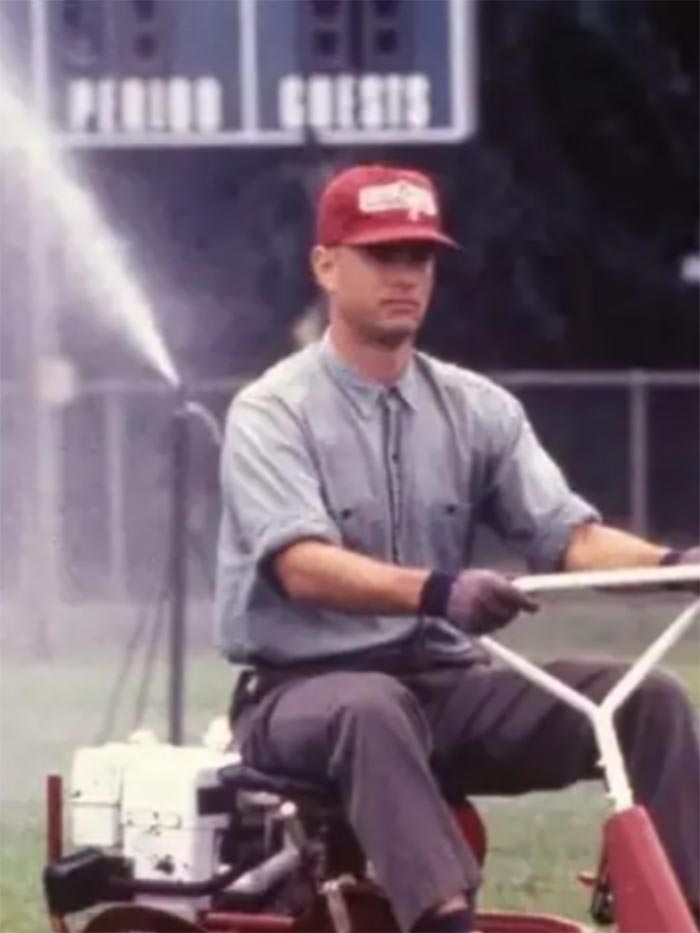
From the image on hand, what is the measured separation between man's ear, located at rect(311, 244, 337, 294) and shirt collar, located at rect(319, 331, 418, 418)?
10 centimetres

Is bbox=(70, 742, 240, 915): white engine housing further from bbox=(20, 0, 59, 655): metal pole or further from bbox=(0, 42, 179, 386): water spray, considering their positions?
bbox=(20, 0, 59, 655): metal pole

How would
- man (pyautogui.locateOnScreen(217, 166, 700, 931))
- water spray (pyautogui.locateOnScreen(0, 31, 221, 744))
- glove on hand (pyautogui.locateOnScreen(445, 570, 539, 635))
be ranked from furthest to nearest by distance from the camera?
water spray (pyautogui.locateOnScreen(0, 31, 221, 744)), man (pyautogui.locateOnScreen(217, 166, 700, 931)), glove on hand (pyautogui.locateOnScreen(445, 570, 539, 635))

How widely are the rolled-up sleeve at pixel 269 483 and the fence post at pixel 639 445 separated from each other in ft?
40.8

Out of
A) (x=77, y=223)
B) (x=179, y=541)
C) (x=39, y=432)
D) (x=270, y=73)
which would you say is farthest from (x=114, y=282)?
(x=179, y=541)

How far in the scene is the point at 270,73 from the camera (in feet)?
49.7

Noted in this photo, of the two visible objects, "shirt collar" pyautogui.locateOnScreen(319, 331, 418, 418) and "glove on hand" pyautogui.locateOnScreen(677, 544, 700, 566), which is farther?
"shirt collar" pyautogui.locateOnScreen(319, 331, 418, 418)

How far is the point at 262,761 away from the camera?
766 cm

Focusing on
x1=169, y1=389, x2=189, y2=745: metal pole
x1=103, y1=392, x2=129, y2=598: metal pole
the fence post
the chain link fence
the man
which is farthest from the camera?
the fence post

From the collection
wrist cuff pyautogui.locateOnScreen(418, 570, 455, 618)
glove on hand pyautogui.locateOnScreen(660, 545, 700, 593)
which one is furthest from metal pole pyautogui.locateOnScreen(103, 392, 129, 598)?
wrist cuff pyautogui.locateOnScreen(418, 570, 455, 618)

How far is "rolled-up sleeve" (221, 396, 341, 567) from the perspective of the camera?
7.53 m

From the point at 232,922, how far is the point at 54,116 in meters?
8.23

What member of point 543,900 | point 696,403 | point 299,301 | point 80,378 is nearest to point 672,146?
point 299,301

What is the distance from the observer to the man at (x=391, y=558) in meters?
7.43

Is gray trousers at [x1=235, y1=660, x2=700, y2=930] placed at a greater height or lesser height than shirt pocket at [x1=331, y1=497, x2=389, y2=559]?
lesser
